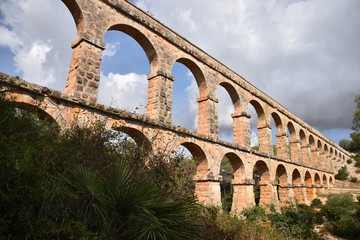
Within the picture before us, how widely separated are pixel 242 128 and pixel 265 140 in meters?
3.19

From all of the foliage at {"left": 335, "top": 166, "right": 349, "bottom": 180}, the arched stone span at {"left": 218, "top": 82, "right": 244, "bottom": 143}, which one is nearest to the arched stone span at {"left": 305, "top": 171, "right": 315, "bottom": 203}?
the arched stone span at {"left": 218, "top": 82, "right": 244, "bottom": 143}

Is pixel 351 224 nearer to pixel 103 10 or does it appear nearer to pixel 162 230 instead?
pixel 162 230

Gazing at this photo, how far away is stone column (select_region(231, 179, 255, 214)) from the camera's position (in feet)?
41.0

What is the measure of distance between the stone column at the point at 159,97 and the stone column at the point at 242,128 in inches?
215

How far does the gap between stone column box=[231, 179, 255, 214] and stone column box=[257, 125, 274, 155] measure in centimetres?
373

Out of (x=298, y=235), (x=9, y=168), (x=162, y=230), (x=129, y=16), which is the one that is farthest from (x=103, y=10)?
(x=298, y=235)

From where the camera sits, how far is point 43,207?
2.62m

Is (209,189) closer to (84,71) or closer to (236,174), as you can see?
(236,174)

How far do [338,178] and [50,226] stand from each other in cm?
3877

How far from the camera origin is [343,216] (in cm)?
1458

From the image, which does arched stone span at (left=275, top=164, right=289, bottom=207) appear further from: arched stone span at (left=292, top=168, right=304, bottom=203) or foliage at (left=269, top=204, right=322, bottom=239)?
foliage at (left=269, top=204, right=322, bottom=239)

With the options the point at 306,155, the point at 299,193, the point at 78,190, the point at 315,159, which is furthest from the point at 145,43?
the point at 315,159

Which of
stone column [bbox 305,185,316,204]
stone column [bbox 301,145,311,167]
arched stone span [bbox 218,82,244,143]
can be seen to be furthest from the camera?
stone column [bbox 301,145,311,167]

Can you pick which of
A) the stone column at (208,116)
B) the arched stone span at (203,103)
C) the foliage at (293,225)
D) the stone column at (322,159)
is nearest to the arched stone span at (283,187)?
the foliage at (293,225)
